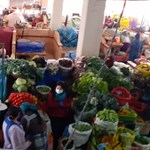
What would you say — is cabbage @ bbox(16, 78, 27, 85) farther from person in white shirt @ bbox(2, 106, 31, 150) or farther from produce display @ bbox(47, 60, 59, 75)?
person in white shirt @ bbox(2, 106, 31, 150)

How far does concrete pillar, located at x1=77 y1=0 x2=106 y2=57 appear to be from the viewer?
4.50 meters

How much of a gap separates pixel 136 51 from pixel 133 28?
184 centimetres

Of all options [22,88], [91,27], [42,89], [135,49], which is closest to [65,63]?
[42,89]

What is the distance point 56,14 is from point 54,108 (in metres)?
3.59

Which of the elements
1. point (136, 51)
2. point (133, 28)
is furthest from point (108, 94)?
point (133, 28)

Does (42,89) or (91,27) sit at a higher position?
(91,27)

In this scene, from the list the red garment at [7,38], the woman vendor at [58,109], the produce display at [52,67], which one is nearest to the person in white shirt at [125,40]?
the red garment at [7,38]

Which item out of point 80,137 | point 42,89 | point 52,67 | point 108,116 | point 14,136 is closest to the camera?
point 14,136

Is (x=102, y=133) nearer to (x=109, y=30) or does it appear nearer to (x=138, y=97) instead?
(x=138, y=97)

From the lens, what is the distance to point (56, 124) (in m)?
3.55

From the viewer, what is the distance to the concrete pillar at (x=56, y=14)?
643cm

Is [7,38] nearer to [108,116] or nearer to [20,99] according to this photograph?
[20,99]

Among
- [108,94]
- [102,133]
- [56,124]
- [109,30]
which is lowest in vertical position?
[56,124]

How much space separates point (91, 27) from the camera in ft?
15.1
